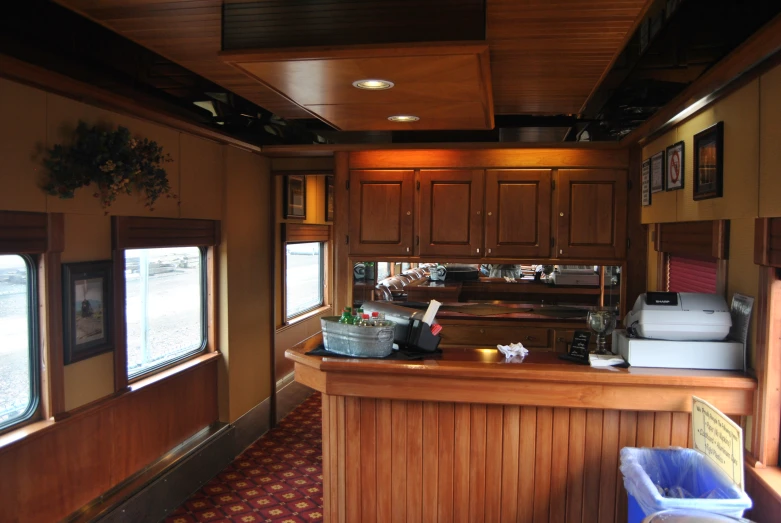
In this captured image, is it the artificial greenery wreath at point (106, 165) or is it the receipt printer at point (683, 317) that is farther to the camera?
the artificial greenery wreath at point (106, 165)

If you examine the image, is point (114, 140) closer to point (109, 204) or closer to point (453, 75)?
point (109, 204)

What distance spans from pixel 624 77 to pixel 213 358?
3.65 m

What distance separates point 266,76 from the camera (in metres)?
2.85

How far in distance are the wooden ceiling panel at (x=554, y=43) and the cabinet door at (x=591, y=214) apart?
1.03 m

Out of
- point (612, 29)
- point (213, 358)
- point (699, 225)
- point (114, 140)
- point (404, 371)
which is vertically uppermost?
point (612, 29)

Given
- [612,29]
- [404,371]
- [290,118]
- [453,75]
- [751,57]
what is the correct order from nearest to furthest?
1. [751,57]
2. [612,29]
3. [453,75]
4. [404,371]
5. [290,118]

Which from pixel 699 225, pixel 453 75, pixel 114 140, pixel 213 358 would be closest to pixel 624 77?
pixel 699 225

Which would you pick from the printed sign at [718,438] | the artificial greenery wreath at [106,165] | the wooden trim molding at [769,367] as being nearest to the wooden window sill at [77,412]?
the artificial greenery wreath at [106,165]

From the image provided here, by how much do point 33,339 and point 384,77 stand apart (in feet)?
7.37

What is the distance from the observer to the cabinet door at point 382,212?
498 centimetres

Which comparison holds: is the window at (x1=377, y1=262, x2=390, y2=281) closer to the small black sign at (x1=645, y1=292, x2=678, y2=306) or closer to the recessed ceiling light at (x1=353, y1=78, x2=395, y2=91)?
the recessed ceiling light at (x1=353, y1=78, x2=395, y2=91)

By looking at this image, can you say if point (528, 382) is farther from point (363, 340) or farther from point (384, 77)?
point (384, 77)

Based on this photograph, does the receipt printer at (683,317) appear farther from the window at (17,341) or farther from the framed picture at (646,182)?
the window at (17,341)

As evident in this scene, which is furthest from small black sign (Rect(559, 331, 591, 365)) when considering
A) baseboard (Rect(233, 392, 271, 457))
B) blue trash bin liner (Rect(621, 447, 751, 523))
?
baseboard (Rect(233, 392, 271, 457))
